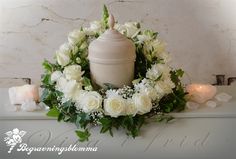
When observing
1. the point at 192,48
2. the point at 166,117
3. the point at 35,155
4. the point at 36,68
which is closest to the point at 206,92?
the point at 166,117

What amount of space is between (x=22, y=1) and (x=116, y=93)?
0.77 m

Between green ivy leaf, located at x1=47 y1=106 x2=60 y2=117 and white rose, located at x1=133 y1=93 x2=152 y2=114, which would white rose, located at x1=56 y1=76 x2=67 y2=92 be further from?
white rose, located at x1=133 y1=93 x2=152 y2=114

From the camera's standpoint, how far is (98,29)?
1.18 m

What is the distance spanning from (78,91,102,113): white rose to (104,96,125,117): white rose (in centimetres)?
2

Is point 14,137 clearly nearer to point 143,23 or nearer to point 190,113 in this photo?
point 190,113

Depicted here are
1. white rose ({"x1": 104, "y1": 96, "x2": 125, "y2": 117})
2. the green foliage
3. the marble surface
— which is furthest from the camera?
the marble surface

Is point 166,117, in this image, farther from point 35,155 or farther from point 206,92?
point 35,155

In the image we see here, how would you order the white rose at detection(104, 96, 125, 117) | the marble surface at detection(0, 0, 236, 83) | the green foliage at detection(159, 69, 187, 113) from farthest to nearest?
the marble surface at detection(0, 0, 236, 83) < the green foliage at detection(159, 69, 187, 113) < the white rose at detection(104, 96, 125, 117)

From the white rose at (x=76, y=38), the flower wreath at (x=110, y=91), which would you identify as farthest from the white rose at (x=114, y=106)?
the white rose at (x=76, y=38)

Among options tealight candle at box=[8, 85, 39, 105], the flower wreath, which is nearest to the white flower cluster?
the flower wreath

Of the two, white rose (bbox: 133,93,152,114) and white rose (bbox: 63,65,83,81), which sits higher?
white rose (bbox: 63,65,83,81)

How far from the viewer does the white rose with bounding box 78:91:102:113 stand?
1009mm

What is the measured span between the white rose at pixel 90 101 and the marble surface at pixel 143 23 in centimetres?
64

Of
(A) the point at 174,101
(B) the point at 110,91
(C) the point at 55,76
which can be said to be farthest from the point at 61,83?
(A) the point at 174,101
